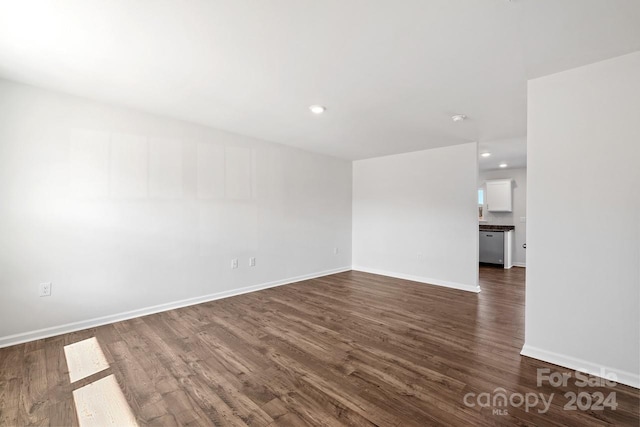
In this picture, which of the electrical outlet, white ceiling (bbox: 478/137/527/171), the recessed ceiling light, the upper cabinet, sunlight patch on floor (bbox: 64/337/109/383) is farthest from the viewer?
the upper cabinet

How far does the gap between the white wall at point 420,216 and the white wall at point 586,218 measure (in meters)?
2.14

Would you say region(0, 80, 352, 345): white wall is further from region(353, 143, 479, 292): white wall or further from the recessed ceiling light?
region(353, 143, 479, 292): white wall

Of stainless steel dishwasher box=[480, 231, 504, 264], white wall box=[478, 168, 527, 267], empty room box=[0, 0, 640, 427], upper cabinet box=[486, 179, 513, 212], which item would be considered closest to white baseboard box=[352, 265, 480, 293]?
empty room box=[0, 0, 640, 427]

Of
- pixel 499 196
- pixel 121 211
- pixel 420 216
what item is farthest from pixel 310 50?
pixel 499 196

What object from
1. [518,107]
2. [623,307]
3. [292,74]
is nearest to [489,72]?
[518,107]

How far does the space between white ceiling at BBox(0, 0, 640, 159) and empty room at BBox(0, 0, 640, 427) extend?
0.06 feet

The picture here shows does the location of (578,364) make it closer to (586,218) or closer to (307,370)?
(586,218)

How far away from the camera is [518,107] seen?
2.92m

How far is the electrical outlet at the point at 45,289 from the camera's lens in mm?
2650

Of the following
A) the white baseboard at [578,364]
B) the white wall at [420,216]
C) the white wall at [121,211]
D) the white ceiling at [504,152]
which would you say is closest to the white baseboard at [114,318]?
the white wall at [121,211]

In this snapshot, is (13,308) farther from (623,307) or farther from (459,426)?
(623,307)

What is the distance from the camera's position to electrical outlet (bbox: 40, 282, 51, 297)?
2.65 meters

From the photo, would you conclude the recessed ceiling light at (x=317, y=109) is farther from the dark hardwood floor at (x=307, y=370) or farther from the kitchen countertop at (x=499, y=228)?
the kitchen countertop at (x=499, y=228)

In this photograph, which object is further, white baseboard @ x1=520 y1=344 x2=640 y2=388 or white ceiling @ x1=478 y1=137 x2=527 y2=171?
white ceiling @ x1=478 y1=137 x2=527 y2=171
